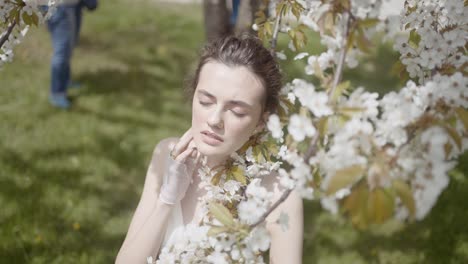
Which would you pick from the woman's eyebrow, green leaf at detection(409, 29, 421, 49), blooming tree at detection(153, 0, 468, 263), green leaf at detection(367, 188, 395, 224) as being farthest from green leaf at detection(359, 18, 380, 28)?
the woman's eyebrow

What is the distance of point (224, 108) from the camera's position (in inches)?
73.7

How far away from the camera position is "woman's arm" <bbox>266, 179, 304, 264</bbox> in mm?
2170

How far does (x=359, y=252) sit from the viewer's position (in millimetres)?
3590

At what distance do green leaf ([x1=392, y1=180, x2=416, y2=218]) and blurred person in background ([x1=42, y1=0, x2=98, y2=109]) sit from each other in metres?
4.49

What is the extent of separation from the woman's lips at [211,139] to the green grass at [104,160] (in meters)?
1.75

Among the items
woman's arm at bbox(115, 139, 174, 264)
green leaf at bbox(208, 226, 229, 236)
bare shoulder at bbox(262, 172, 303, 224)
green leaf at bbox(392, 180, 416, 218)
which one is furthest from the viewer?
bare shoulder at bbox(262, 172, 303, 224)

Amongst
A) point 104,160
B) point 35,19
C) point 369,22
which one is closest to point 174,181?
point 35,19

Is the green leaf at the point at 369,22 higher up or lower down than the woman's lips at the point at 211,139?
higher up

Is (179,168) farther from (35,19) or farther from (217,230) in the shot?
(35,19)

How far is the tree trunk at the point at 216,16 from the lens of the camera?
443 cm

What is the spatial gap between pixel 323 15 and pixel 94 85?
463 centimetres

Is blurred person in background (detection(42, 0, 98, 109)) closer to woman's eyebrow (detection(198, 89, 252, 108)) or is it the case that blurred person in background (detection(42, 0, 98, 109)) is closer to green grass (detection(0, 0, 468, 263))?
green grass (detection(0, 0, 468, 263))

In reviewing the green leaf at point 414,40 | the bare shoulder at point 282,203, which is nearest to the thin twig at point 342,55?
the green leaf at point 414,40

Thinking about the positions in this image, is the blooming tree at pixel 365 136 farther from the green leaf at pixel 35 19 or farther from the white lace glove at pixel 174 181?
the green leaf at pixel 35 19
